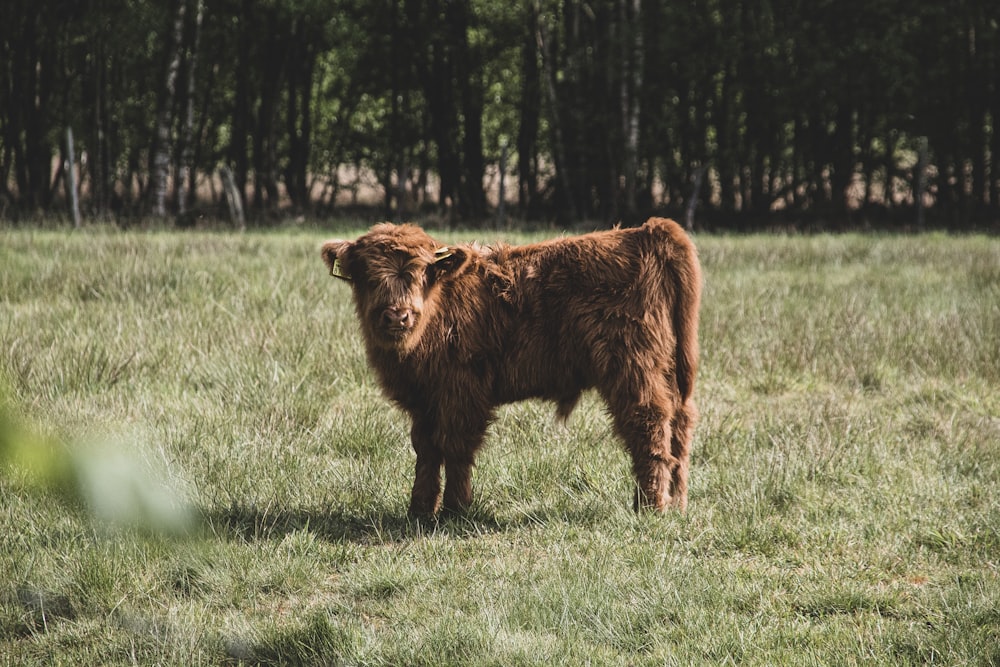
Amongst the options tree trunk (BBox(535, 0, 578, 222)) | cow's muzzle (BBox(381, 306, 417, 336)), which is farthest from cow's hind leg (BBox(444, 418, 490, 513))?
tree trunk (BBox(535, 0, 578, 222))

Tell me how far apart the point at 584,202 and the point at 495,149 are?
12565mm

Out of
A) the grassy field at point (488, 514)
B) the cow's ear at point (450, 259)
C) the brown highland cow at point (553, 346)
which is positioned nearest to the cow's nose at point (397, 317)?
the brown highland cow at point (553, 346)

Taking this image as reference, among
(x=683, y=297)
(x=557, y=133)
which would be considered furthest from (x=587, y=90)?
(x=683, y=297)

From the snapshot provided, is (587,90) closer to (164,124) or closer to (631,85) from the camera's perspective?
(631,85)

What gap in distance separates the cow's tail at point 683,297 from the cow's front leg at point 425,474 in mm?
1206

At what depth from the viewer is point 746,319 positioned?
866 centimetres

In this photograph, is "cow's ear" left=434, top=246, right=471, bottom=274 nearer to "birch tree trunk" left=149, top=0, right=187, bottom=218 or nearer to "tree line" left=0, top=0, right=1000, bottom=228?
"birch tree trunk" left=149, top=0, right=187, bottom=218

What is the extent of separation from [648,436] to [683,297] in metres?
0.69

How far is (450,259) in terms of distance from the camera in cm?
413

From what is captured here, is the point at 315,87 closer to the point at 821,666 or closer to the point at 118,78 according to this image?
the point at 118,78

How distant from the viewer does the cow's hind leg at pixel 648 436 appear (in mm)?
4188

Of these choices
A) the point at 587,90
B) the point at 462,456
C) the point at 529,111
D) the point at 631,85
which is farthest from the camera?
the point at 529,111

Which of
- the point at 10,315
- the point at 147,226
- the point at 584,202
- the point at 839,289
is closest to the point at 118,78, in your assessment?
the point at 147,226

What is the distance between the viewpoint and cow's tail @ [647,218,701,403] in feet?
14.3
